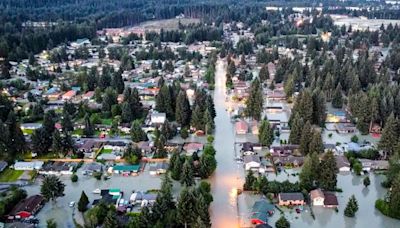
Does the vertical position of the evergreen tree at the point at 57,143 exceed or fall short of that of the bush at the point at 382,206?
it exceeds it

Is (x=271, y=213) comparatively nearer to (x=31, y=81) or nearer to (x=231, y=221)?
(x=231, y=221)

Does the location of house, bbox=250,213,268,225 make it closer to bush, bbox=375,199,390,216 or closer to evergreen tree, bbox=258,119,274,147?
bush, bbox=375,199,390,216

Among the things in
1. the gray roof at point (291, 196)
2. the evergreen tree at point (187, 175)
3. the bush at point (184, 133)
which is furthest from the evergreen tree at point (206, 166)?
the bush at point (184, 133)

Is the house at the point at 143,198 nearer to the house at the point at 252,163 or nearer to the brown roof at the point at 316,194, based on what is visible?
the house at the point at 252,163

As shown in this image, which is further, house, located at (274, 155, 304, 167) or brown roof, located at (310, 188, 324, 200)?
house, located at (274, 155, 304, 167)

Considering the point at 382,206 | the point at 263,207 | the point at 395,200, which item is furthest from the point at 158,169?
the point at 395,200

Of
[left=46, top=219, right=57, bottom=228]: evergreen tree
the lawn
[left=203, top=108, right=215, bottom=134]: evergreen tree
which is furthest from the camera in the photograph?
[left=203, top=108, right=215, bottom=134]: evergreen tree

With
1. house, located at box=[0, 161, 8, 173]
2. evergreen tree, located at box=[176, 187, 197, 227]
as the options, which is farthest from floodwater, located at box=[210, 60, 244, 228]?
house, located at box=[0, 161, 8, 173]
